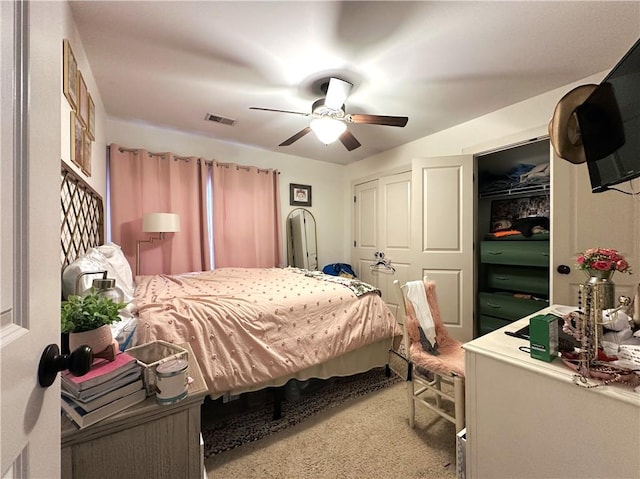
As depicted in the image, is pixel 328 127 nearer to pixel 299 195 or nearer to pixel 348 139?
pixel 348 139

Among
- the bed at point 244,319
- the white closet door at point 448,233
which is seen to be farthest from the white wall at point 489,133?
the bed at point 244,319

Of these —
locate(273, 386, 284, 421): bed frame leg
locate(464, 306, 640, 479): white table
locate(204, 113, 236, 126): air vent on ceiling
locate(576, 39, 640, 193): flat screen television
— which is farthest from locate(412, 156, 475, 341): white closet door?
locate(204, 113, 236, 126): air vent on ceiling

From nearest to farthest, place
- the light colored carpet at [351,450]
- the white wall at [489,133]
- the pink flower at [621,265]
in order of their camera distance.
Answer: the pink flower at [621,265] < the light colored carpet at [351,450] < the white wall at [489,133]

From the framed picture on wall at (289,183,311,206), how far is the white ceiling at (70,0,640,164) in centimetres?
168

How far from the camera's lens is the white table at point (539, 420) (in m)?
0.83

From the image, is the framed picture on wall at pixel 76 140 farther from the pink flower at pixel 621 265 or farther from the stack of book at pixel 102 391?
the pink flower at pixel 621 265

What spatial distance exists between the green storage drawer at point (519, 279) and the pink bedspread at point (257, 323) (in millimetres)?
1672

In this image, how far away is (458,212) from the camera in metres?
3.06

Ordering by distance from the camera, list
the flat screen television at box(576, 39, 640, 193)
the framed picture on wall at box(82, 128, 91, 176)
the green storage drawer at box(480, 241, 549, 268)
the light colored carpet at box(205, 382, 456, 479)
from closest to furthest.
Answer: the flat screen television at box(576, 39, 640, 193) < the light colored carpet at box(205, 382, 456, 479) < the framed picture on wall at box(82, 128, 91, 176) < the green storage drawer at box(480, 241, 549, 268)

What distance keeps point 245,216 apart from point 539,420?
353 cm

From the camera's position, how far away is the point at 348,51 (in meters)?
1.88

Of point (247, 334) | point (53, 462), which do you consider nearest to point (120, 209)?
point (247, 334)

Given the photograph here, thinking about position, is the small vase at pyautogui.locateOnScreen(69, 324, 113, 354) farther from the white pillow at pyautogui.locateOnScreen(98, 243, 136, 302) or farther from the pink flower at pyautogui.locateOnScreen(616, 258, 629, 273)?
the pink flower at pyautogui.locateOnScreen(616, 258, 629, 273)

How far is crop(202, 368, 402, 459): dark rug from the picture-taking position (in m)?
1.72
